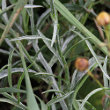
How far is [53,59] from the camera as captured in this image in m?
0.83

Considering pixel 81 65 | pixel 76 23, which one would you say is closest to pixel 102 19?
pixel 81 65

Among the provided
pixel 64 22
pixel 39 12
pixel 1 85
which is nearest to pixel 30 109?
pixel 1 85

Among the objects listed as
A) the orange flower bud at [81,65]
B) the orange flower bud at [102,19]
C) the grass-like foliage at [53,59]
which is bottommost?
the grass-like foliage at [53,59]

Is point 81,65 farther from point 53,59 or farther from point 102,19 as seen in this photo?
point 53,59

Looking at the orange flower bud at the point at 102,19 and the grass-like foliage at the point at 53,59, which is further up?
the orange flower bud at the point at 102,19

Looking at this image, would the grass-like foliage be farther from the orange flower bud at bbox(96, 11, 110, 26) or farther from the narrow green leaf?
the orange flower bud at bbox(96, 11, 110, 26)

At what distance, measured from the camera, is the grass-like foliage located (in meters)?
0.64

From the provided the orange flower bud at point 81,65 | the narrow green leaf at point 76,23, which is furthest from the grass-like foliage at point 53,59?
the orange flower bud at point 81,65

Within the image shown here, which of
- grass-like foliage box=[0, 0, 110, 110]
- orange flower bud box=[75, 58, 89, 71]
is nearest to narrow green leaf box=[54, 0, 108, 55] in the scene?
grass-like foliage box=[0, 0, 110, 110]

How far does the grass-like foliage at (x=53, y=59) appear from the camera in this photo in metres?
0.64

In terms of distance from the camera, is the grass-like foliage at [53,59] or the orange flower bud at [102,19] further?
the grass-like foliage at [53,59]

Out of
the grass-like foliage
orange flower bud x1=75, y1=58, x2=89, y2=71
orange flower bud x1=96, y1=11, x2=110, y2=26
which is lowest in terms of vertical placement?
the grass-like foliage

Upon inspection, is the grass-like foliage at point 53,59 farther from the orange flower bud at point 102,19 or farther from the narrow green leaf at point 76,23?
the orange flower bud at point 102,19

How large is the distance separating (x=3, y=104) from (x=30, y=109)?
2.14 ft
